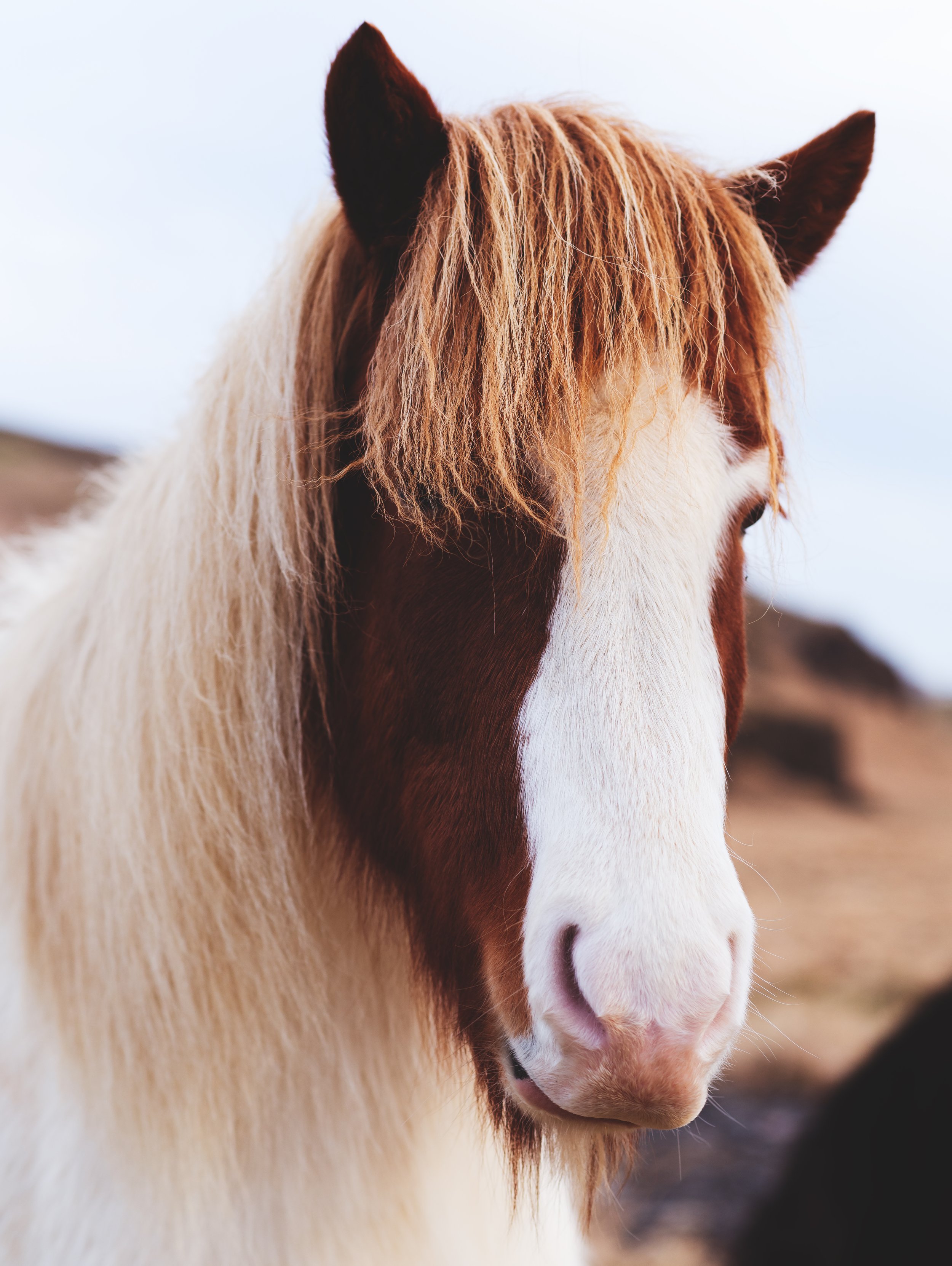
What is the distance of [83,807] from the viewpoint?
1.33 m

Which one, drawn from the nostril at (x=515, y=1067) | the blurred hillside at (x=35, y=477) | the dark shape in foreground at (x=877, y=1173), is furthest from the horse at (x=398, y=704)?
the blurred hillside at (x=35, y=477)

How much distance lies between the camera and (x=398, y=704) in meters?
1.17

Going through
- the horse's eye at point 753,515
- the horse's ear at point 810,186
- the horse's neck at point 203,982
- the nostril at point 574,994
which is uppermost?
the horse's ear at point 810,186

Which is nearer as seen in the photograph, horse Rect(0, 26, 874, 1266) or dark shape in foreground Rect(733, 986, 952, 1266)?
horse Rect(0, 26, 874, 1266)

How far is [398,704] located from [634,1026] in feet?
1.53

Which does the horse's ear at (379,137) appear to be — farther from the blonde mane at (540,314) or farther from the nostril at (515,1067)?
the nostril at (515,1067)

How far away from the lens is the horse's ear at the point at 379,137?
1109 mm

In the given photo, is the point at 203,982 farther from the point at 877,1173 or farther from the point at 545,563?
the point at 877,1173

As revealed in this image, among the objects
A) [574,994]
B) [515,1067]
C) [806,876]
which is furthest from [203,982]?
[806,876]

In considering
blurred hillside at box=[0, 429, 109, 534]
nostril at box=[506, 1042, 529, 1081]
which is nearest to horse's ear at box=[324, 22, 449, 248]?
nostril at box=[506, 1042, 529, 1081]

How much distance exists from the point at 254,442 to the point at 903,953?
6669 millimetres

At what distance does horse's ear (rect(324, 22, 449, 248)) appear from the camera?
1.11 m

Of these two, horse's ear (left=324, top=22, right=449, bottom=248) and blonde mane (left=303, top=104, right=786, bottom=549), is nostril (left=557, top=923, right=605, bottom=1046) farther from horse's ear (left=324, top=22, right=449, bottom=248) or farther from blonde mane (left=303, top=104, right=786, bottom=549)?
horse's ear (left=324, top=22, right=449, bottom=248)

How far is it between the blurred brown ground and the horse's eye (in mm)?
247
